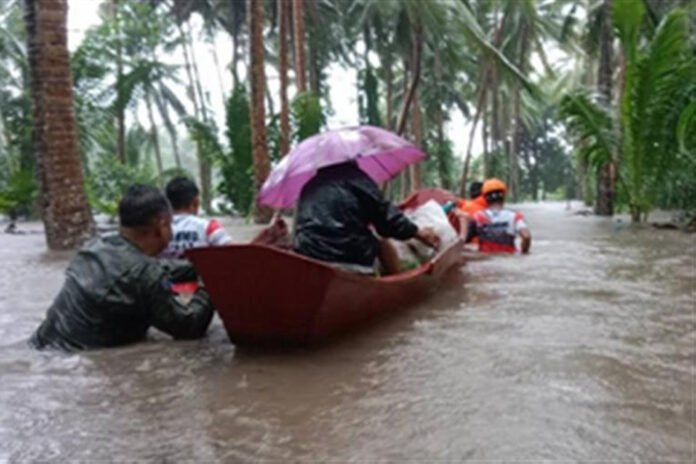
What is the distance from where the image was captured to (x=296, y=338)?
4.05 metres

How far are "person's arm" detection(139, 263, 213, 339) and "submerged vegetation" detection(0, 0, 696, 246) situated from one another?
6489 millimetres

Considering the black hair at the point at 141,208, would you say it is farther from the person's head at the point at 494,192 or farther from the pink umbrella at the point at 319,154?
the person's head at the point at 494,192

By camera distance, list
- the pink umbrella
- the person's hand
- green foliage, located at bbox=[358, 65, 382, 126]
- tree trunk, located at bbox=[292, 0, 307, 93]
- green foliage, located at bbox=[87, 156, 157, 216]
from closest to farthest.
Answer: the pink umbrella → the person's hand → tree trunk, located at bbox=[292, 0, 307, 93] → green foliage, located at bbox=[87, 156, 157, 216] → green foliage, located at bbox=[358, 65, 382, 126]

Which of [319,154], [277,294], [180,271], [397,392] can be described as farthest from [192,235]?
[397,392]

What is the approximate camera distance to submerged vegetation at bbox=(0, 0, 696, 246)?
12.8m

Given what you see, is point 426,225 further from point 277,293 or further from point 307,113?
point 307,113

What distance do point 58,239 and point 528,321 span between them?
6.81 m

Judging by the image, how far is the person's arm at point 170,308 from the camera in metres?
3.82

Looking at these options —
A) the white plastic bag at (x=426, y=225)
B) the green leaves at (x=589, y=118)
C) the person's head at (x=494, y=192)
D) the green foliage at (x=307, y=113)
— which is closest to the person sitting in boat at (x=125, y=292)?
the white plastic bag at (x=426, y=225)

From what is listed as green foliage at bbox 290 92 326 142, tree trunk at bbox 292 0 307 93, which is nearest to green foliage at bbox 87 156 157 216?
tree trunk at bbox 292 0 307 93

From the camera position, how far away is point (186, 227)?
506cm

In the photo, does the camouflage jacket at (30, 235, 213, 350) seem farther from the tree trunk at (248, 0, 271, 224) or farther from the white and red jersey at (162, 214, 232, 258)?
the tree trunk at (248, 0, 271, 224)

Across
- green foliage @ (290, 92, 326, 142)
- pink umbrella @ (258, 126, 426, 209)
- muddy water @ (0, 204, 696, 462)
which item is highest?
green foliage @ (290, 92, 326, 142)

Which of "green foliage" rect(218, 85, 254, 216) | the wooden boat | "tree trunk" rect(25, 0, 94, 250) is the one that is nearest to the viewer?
the wooden boat
